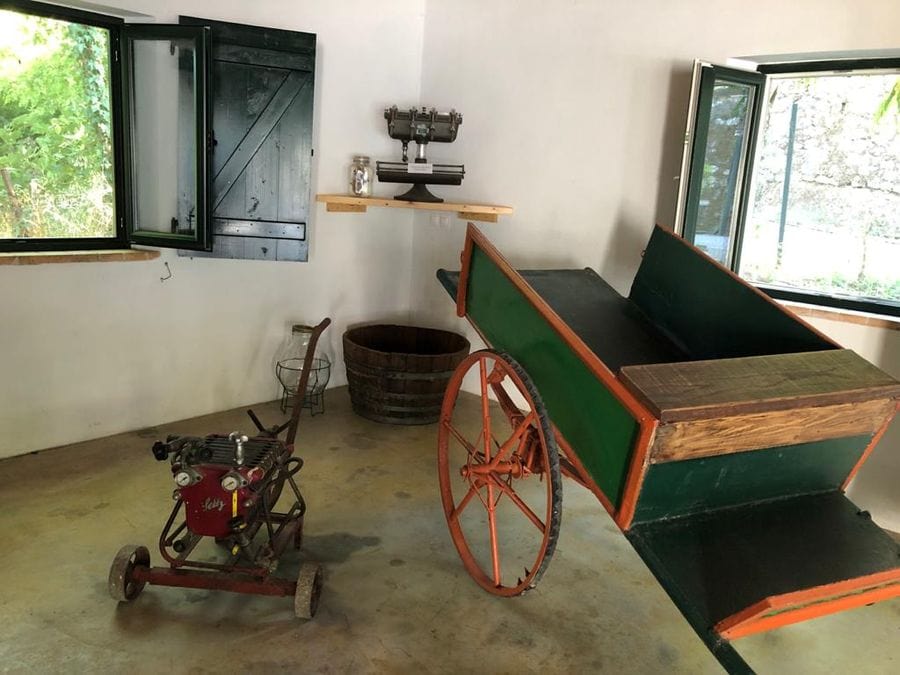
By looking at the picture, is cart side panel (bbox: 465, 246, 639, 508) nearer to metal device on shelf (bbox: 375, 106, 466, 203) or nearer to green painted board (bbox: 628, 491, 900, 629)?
green painted board (bbox: 628, 491, 900, 629)

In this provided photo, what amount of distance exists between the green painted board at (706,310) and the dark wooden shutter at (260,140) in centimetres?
193

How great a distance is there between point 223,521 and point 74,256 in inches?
68.8

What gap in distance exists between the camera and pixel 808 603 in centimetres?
143

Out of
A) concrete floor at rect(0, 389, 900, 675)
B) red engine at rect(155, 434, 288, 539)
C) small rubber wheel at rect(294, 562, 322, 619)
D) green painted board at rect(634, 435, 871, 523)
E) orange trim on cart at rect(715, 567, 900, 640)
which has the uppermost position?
green painted board at rect(634, 435, 871, 523)

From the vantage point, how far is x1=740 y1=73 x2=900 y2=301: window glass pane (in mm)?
3053

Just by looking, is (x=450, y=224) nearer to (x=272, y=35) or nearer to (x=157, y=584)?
(x=272, y=35)

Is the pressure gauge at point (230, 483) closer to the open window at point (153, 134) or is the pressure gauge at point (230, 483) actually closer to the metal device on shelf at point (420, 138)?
the open window at point (153, 134)

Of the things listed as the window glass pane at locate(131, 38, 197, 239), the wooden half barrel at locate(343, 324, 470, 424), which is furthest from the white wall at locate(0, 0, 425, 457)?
the wooden half barrel at locate(343, 324, 470, 424)

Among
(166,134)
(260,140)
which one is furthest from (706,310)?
(166,134)

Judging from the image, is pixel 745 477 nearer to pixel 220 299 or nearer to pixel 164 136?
pixel 220 299

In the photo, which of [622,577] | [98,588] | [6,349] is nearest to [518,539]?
[622,577]

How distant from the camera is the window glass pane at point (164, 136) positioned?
10.4 feet

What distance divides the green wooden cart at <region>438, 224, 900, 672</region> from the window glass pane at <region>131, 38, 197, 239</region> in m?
1.82

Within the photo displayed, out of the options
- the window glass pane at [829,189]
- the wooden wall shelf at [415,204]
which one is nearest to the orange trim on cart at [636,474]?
the window glass pane at [829,189]
